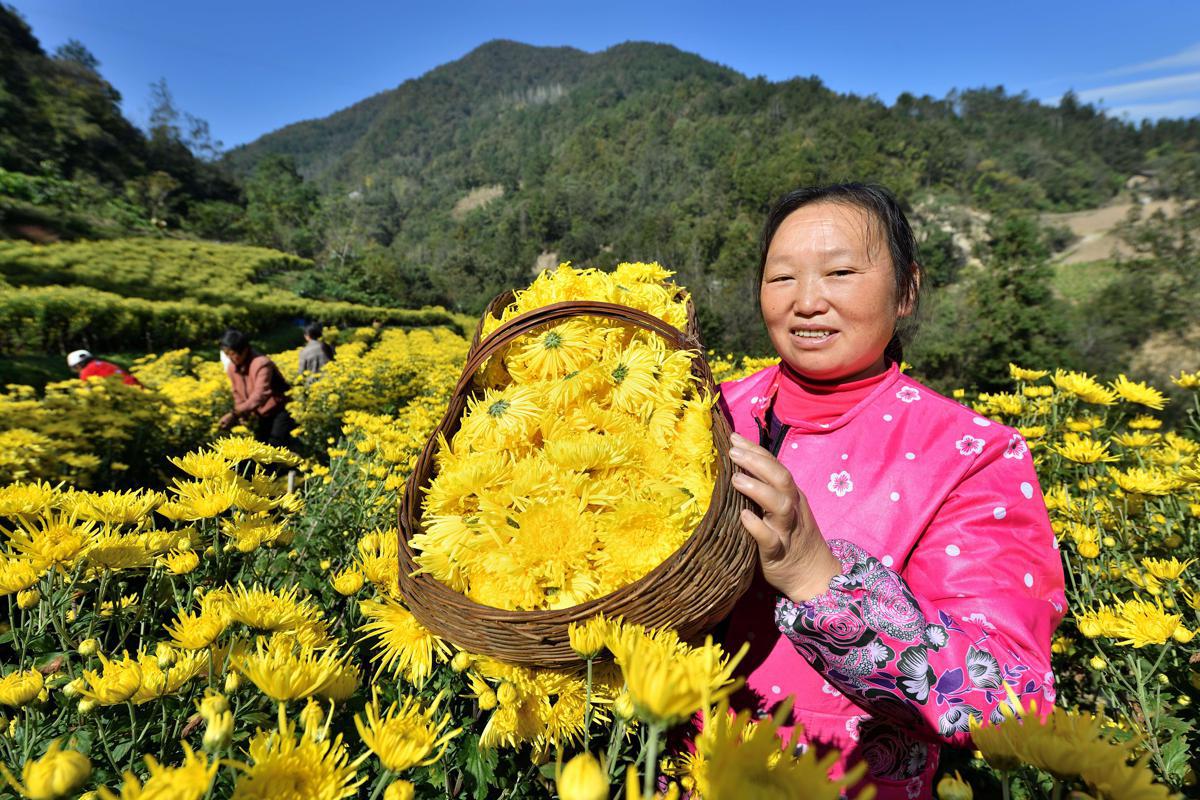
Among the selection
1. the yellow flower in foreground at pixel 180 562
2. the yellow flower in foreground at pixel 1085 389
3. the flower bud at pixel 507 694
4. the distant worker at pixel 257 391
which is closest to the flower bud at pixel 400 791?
the flower bud at pixel 507 694

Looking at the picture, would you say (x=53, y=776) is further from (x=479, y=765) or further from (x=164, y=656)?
(x=479, y=765)

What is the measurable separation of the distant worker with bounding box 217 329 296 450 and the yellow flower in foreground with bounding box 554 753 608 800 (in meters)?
5.23

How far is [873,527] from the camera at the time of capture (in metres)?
1.08

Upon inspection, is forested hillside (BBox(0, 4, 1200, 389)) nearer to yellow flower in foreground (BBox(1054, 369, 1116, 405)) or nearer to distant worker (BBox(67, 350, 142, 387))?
yellow flower in foreground (BBox(1054, 369, 1116, 405))

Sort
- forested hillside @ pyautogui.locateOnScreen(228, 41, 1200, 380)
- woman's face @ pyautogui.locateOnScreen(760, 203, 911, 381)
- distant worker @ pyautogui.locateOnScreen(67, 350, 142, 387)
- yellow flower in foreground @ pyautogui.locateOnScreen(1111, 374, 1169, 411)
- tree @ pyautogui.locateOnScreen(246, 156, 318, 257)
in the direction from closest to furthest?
woman's face @ pyautogui.locateOnScreen(760, 203, 911, 381) < yellow flower in foreground @ pyautogui.locateOnScreen(1111, 374, 1169, 411) < distant worker @ pyautogui.locateOnScreen(67, 350, 142, 387) < forested hillside @ pyautogui.locateOnScreen(228, 41, 1200, 380) < tree @ pyautogui.locateOnScreen(246, 156, 318, 257)

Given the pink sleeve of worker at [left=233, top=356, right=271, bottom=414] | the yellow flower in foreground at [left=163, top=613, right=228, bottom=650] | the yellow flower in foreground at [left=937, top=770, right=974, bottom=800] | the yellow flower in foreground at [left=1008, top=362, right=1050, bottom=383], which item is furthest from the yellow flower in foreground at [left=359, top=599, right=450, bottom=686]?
the pink sleeve of worker at [left=233, top=356, right=271, bottom=414]

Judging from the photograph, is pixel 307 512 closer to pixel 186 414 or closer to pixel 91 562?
pixel 91 562

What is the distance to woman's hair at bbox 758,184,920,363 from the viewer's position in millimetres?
1261

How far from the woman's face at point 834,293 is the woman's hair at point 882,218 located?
0.08ft

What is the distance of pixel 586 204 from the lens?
77688 mm

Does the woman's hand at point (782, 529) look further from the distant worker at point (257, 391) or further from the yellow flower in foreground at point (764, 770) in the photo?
the distant worker at point (257, 391)

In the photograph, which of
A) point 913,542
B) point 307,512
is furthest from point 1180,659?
point 307,512

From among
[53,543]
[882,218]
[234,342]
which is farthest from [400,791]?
[234,342]

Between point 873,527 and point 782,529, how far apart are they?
0.35 m
